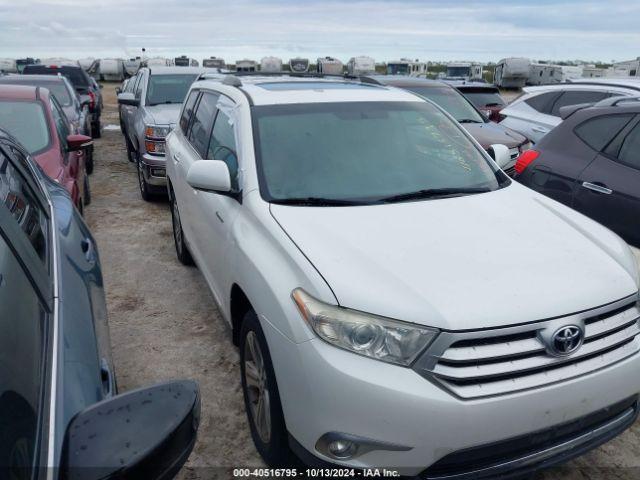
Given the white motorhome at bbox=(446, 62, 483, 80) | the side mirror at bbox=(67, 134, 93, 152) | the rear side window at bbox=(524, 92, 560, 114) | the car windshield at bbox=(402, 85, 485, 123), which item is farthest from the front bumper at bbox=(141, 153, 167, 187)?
the white motorhome at bbox=(446, 62, 483, 80)

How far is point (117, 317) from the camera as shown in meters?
4.35

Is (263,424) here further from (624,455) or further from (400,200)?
(624,455)

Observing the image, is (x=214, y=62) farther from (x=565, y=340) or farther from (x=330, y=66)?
(x=565, y=340)

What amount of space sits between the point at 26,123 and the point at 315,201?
416cm

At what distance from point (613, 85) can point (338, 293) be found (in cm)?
742

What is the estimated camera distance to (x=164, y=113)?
25.7ft

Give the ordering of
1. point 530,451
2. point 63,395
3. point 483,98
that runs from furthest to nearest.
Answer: point 483,98 < point 530,451 < point 63,395

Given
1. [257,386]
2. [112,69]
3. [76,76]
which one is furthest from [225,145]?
[112,69]

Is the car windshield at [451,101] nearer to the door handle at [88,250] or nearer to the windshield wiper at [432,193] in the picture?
the windshield wiper at [432,193]

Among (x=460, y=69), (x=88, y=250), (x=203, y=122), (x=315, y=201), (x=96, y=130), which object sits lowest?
(x=96, y=130)

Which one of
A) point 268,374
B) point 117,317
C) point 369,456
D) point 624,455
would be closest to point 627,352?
point 624,455

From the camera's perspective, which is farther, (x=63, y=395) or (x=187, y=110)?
(x=187, y=110)

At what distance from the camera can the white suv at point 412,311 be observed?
2.02m

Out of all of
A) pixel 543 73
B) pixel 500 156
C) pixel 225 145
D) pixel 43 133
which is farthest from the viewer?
pixel 543 73
